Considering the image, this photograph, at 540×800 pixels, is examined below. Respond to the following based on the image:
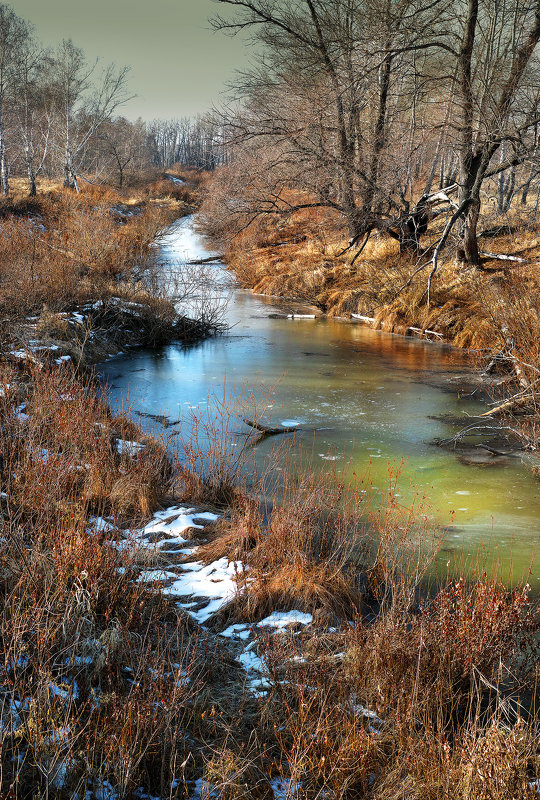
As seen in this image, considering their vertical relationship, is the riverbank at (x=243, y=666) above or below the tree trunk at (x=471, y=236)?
below

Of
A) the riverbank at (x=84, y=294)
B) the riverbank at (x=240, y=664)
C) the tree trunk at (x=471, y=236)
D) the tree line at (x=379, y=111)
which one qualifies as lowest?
the riverbank at (x=240, y=664)

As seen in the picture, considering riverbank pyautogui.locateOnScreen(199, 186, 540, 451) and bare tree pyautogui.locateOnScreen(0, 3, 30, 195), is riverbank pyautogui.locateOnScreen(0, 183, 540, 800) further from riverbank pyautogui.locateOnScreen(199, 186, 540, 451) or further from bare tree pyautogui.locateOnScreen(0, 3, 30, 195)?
bare tree pyautogui.locateOnScreen(0, 3, 30, 195)

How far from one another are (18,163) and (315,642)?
4700cm

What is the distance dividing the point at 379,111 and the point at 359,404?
40.5ft

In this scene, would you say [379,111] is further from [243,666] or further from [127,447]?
[243,666]

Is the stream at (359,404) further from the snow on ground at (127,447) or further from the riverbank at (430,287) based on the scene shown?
the snow on ground at (127,447)

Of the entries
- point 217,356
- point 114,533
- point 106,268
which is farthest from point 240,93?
point 114,533

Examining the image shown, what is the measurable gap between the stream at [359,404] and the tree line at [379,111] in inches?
156

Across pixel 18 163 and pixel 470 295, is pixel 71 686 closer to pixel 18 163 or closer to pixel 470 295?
pixel 470 295

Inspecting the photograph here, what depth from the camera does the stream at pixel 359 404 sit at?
6.57m

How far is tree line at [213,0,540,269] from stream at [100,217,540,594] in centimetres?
396

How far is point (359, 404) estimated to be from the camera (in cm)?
1087

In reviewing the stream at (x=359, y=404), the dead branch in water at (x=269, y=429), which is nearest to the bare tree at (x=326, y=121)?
the stream at (x=359, y=404)

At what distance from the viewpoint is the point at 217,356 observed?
14750mm
